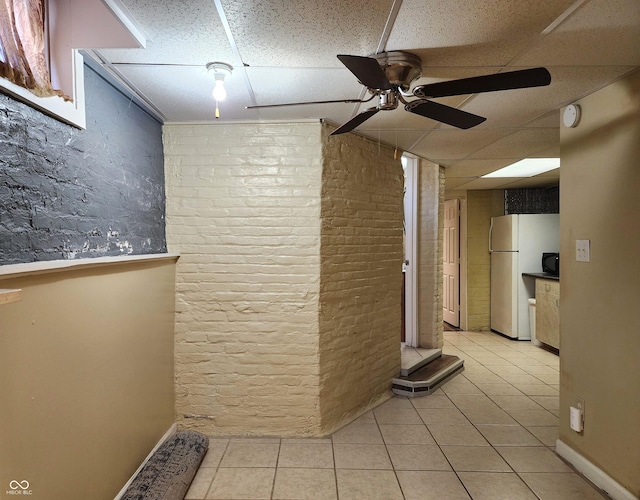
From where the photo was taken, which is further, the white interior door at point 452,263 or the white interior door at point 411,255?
the white interior door at point 452,263

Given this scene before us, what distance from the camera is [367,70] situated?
1558 mm

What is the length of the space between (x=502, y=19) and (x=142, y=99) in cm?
205

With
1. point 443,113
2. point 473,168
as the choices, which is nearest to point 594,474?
point 443,113

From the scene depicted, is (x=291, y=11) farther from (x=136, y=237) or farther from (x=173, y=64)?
(x=136, y=237)

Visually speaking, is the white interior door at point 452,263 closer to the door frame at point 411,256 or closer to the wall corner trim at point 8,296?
the door frame at point 411,256

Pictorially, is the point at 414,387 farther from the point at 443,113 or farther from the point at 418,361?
the point at 443,113

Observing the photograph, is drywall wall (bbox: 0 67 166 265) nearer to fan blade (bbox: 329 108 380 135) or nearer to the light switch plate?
→ fan blade (bbox: 329 108 380 135)

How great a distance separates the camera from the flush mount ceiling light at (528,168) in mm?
4487

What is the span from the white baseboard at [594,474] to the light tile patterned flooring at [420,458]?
46mm

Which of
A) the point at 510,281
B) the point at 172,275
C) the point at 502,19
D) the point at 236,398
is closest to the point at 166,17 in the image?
the point at 502,19

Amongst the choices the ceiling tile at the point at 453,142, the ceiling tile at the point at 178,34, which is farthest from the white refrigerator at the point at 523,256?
the ceiling tile at the point at 178,34

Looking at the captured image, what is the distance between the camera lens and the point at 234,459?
105 inches

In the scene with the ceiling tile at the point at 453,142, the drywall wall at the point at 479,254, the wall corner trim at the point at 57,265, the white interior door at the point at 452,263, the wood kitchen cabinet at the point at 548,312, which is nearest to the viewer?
the wall corner trim at the point at 57,265

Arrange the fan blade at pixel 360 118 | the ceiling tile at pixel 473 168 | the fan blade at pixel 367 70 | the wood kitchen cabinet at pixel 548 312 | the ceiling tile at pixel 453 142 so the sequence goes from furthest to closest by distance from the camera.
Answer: the wood kitchen cabinet at pixel 548 312
the ceiling tile at pixel 473 168
the ceiling tile at pixel 453 142
the fan blade at pixel 360 118
the fan blade at pixel 367 70
